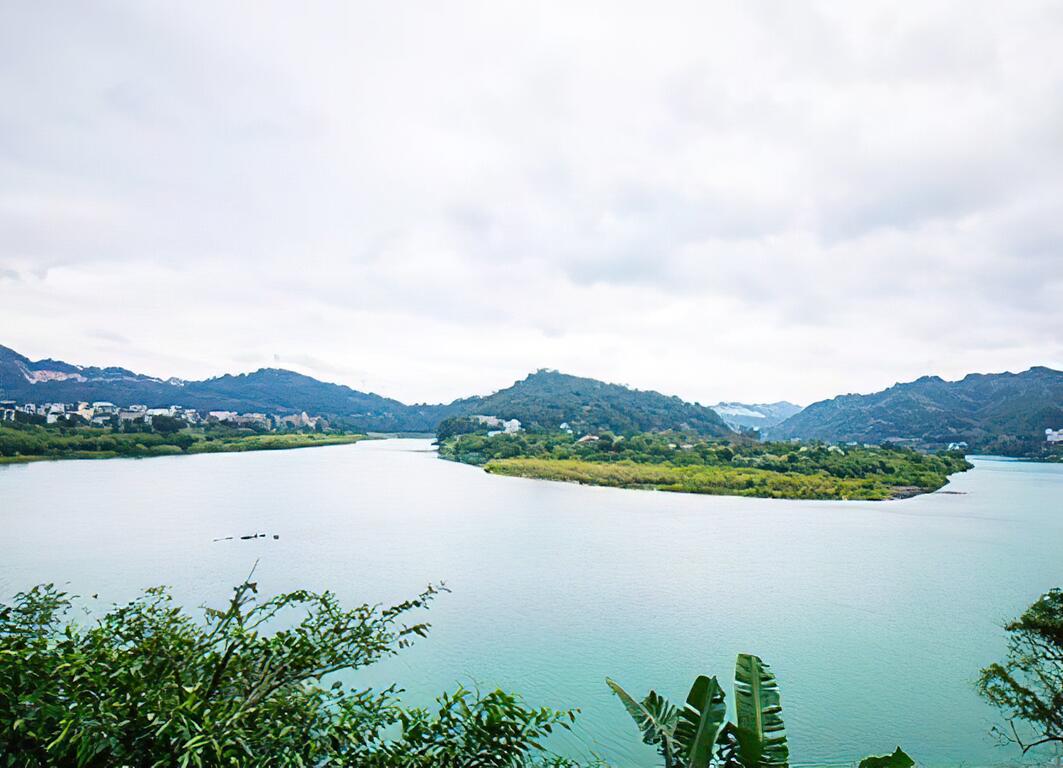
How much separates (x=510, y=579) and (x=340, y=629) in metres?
9.63

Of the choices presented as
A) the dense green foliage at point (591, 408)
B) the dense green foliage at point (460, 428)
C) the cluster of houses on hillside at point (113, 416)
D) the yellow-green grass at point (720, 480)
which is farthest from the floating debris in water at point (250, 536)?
the dense green foliage at point (591, 408)

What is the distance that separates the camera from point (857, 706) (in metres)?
7.38

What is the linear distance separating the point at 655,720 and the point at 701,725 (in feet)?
0.79

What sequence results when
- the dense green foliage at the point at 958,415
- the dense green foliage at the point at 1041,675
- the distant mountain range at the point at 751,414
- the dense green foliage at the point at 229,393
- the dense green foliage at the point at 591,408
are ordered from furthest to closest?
the distant mountain range at the point at 751,414
the dense green foliage at the point at 229,393
the dense green foliage at the point at 958,415
the dense green foliage at the point at 591,408
the dense green foliage at the point at 1041,675

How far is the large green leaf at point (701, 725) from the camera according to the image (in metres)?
3.09

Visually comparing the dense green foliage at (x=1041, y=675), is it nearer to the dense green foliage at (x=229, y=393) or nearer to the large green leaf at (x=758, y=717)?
the large green leaf at (x=758, y=717)

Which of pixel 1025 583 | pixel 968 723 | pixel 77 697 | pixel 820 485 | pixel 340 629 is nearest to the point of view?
pixel 77 697

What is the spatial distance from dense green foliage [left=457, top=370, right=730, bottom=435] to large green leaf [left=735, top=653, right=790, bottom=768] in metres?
59.1

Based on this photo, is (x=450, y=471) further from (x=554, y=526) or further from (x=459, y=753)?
(x=459, y=753)

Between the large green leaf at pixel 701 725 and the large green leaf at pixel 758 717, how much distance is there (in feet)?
0.47

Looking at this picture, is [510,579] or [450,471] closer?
[510,579]

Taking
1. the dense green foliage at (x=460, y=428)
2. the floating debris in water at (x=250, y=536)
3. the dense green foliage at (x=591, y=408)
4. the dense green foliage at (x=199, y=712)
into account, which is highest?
the dense green foliage at (x=591, y=408)

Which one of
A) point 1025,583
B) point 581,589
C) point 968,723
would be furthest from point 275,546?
point 1025,583

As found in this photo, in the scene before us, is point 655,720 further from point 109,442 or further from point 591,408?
point 591,408
